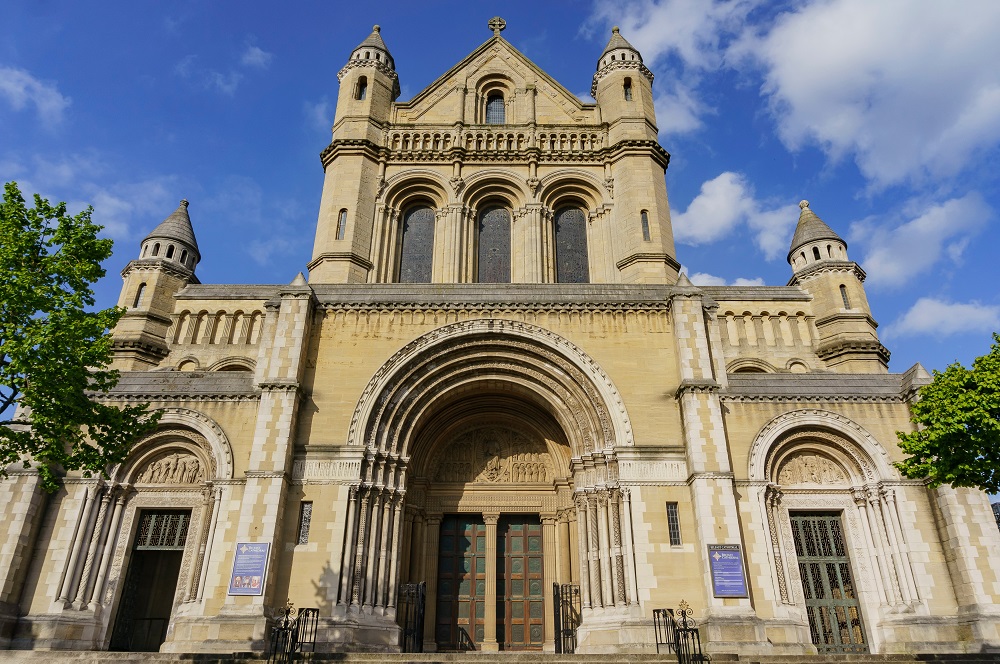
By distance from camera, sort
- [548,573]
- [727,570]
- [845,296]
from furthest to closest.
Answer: [845,296] → [548,573] → [727,570]

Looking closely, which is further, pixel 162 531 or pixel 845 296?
pixel 845 296

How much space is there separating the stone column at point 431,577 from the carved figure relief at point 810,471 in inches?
361

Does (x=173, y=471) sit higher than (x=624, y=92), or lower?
lower

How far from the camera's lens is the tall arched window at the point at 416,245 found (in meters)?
25.1

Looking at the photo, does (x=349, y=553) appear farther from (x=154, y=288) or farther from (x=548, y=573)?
(x=154, y=288)

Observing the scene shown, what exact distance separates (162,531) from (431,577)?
22.6ft

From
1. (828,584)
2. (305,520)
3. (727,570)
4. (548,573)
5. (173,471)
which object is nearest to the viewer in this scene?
(727,570)

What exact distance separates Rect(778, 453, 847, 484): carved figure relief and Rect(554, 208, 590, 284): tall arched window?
10302 millimetres

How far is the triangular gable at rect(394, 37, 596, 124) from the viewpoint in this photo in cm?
2797

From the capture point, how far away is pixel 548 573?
59.1 feet

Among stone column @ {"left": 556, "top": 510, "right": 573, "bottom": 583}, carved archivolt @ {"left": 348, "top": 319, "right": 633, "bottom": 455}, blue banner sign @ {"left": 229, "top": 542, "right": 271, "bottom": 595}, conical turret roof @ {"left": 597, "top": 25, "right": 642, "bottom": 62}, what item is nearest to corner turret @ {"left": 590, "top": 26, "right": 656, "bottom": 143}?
conical turret roof @ {"left": 597, "top": 25, "right": 642, "bottom": 62}

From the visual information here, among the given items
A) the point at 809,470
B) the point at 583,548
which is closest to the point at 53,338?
the point at 583,548

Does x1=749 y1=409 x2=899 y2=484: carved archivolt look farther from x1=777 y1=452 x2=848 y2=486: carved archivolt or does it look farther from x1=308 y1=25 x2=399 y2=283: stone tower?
x1=308 y1=25 x2=399 y2=283: stone tower

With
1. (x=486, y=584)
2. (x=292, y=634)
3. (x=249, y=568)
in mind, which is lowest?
(x=292, y=634)
